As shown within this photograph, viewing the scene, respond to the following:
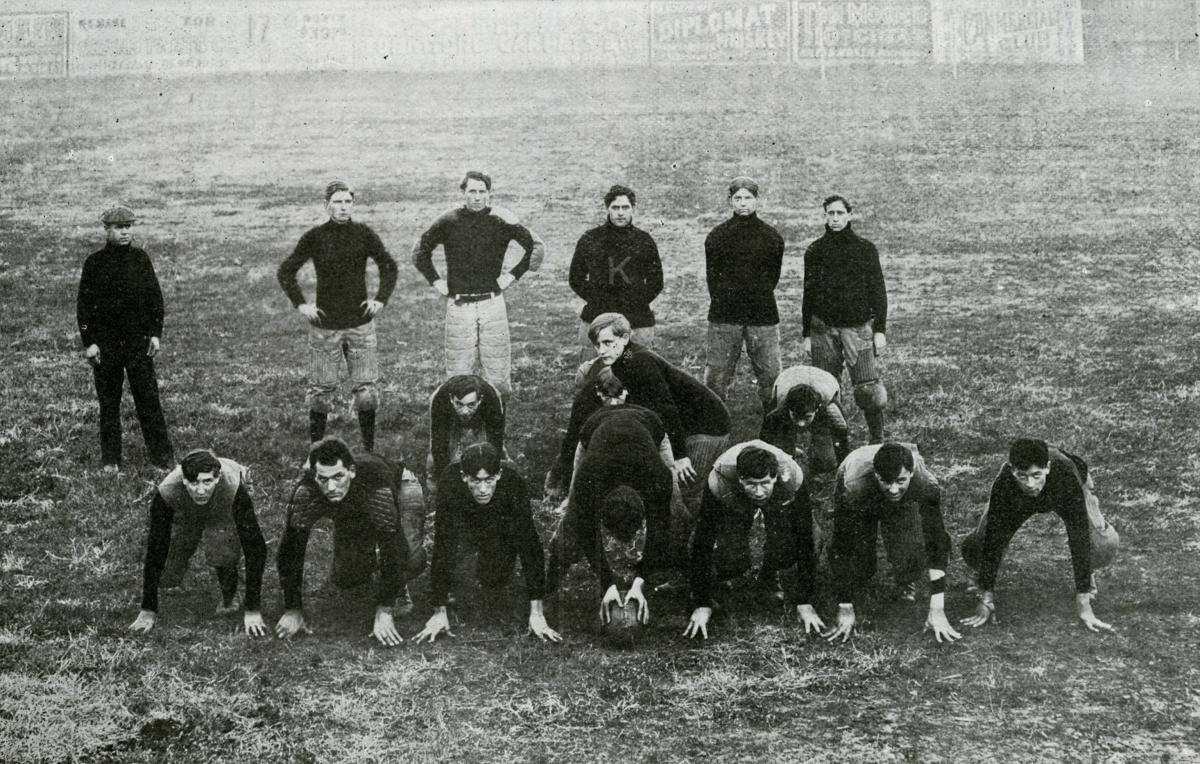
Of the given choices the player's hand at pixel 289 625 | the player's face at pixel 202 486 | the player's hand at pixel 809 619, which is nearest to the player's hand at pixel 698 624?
the player's hand at pixel 809 619

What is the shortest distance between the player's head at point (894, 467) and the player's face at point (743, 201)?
314 cm

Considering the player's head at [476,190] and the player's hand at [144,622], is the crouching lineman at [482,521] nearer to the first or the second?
the player's hand at [144,622]

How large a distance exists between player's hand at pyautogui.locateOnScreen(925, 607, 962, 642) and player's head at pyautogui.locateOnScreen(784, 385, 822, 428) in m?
1.61

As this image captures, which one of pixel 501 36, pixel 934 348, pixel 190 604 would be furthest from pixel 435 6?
pixel 190 604

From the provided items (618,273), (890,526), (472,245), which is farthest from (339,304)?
(890,526)

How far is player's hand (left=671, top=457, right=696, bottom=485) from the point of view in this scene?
6.70 meters

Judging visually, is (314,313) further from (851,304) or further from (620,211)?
(851,304)

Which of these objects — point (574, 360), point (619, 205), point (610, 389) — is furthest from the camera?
point (574, 360)

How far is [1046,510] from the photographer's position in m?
5.82

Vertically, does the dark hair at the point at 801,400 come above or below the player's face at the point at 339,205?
below

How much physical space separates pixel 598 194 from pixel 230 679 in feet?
Result: 50.4

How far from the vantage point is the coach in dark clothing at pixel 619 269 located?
8219mm

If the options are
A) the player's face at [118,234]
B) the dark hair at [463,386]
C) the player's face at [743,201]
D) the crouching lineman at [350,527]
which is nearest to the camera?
the crouching lineman at [350,527]

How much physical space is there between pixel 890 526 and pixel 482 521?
7.54 feet
